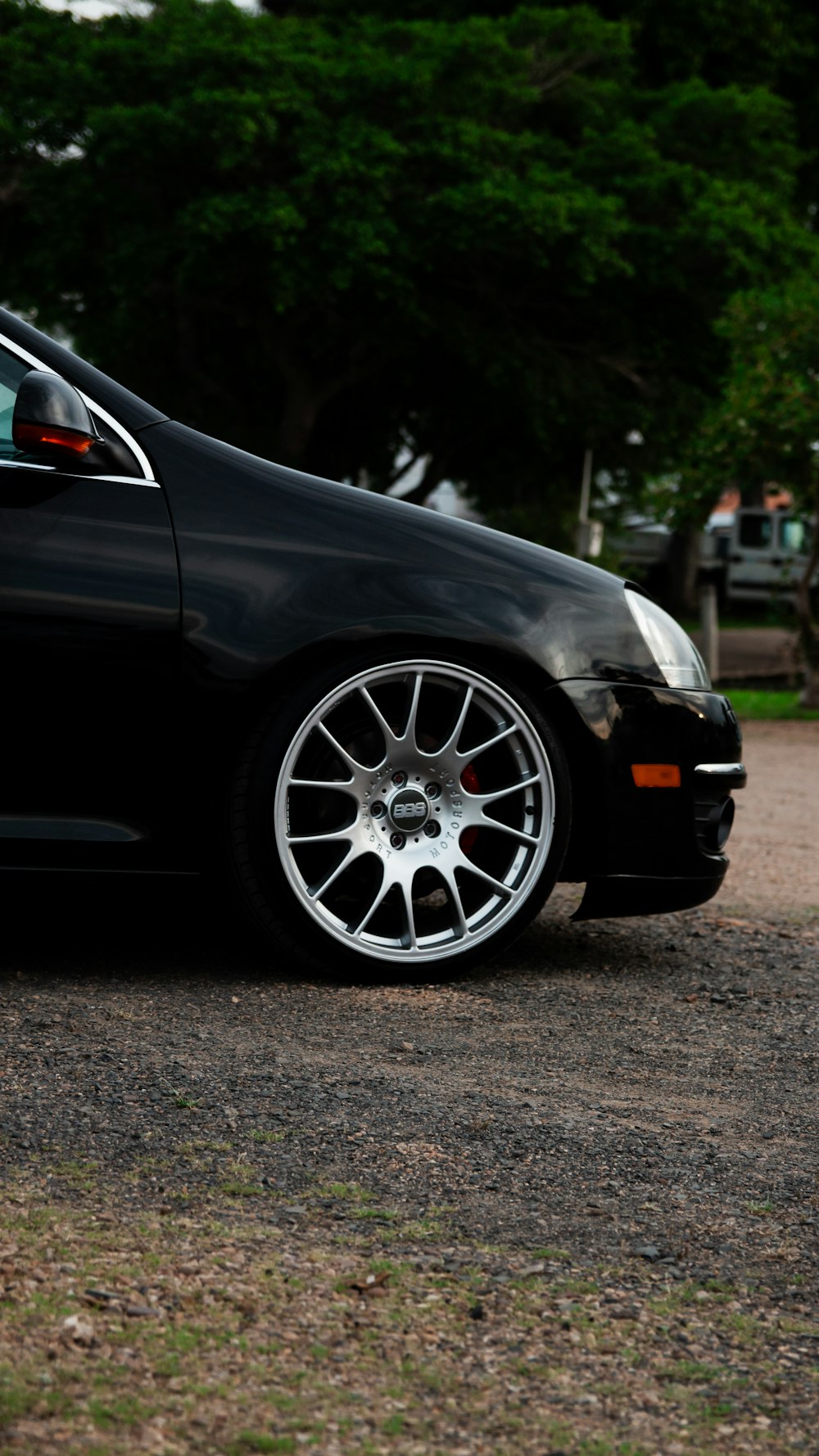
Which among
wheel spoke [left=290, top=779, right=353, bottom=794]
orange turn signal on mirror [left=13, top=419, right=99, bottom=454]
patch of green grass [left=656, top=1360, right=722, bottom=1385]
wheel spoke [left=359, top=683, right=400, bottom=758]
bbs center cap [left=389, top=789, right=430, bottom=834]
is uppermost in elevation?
orange turn signal on mirror [left=13, top=419, right=99, bottom=454]

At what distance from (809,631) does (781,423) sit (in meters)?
1.76

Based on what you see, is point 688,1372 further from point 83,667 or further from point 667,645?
point 667,645

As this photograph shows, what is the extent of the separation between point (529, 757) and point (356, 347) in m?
19.2

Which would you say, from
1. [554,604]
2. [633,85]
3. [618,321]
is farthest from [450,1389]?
[633,85]

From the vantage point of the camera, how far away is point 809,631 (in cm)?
1423

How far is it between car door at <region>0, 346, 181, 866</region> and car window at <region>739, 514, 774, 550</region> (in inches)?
1186

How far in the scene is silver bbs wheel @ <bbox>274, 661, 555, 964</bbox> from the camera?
12.8 ft

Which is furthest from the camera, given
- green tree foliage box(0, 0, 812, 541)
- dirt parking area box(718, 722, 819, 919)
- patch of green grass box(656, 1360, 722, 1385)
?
green tree foliage box(0, 0, 812, 541)

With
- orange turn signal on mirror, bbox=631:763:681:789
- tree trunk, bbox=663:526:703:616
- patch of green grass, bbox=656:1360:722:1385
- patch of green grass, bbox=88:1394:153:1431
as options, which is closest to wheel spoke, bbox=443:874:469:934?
orange turn signal on mirror, bbox=631:763:681:789

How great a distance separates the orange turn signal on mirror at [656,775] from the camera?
4.08 m

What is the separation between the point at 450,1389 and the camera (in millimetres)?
1959

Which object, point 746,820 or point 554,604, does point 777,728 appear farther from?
point 554,604

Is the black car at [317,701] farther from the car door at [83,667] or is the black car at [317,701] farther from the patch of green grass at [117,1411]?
the patch of green grass at [117,1411]

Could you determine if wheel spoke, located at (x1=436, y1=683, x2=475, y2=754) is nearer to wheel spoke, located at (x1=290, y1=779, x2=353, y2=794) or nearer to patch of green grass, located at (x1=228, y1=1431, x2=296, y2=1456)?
wheel spoke, located at (x1=290, y1=779, x2=353, y2=794)
